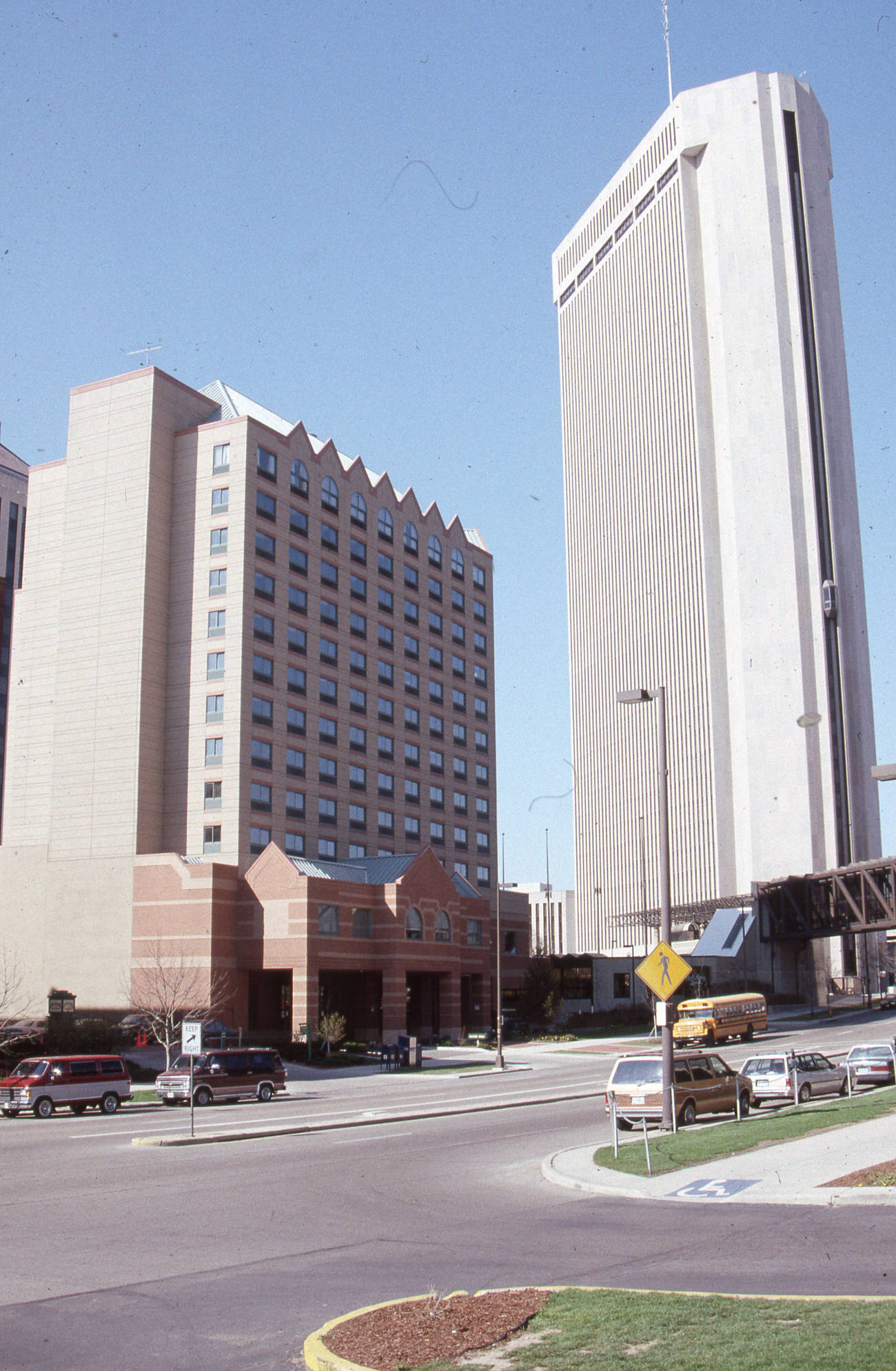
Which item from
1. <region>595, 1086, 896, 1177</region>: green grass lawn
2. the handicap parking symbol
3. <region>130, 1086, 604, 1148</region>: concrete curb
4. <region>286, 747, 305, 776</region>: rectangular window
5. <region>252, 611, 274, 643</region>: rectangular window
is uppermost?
<region>252, 611, 274, 643</region>: rectangular window

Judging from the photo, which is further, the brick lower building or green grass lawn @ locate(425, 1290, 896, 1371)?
the brick lower building

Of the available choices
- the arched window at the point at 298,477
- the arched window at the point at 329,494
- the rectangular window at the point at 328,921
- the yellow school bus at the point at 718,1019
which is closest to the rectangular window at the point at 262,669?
the arched window at the point at 298,477

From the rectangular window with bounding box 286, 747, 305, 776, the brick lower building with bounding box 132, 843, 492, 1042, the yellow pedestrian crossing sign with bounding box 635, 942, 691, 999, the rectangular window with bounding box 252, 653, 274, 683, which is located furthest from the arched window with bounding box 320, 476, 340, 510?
the yellow pedestrian crossing sign with bounding box 635, 942, 691, 999

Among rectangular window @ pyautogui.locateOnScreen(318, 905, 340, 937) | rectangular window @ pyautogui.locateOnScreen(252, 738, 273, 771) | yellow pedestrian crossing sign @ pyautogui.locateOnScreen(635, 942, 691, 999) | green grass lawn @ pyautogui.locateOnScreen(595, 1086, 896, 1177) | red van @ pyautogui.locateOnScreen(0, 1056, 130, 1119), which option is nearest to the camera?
green grass lawn @ pyautogui.locateOnScreen(595, 1086, 896, 1177)

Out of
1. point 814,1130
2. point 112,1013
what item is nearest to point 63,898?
point 112,1013

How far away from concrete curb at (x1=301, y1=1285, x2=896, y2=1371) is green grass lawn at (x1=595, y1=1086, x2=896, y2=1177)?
882cm

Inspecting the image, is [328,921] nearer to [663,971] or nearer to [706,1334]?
[663,971]

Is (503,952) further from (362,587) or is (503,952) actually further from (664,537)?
(664,537)

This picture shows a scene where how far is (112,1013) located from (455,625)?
40719mm

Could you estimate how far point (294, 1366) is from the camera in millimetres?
9109

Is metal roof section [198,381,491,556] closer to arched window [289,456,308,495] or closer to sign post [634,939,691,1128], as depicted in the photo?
arched window [289,456,308,495]

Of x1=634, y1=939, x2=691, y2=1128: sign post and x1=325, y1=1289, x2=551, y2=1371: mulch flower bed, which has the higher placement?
x1=634, y1=939, x2=691, y2=1128: sign post

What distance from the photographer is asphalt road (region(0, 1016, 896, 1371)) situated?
1057 cm

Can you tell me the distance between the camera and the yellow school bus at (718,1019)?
195 ft
